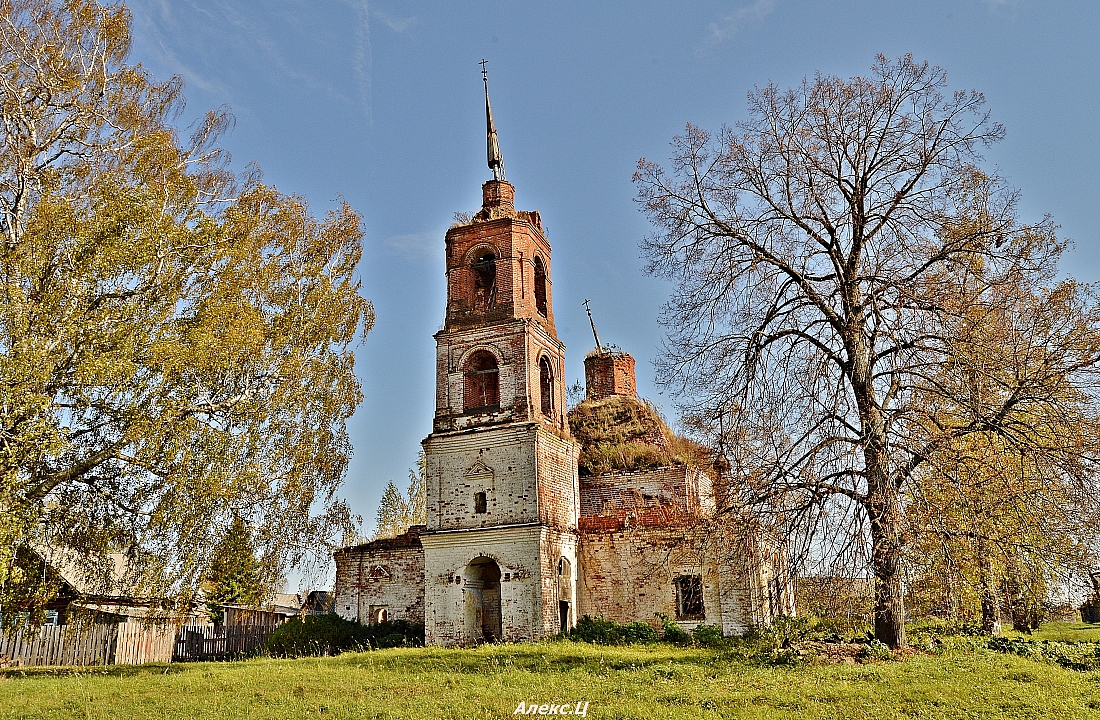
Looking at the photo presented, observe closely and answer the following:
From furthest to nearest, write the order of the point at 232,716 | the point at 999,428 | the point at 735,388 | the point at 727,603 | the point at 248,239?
1. the point at 727,603
2. the point at 248,239
3. the point at 735,388
4. the point at 999,428
5. the point at 232,716

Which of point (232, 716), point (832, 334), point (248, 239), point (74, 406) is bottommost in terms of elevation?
point (232, 716)

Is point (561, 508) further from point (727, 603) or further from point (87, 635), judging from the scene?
point (87, 635)

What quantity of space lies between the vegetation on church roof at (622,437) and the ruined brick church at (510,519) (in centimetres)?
149

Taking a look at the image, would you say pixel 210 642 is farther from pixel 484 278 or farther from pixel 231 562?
pixel 484 278

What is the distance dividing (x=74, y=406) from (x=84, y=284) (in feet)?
5.91

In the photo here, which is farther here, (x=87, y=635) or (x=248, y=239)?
(x=87, y=635)

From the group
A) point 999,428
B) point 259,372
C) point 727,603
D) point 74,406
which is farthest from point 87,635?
point 999,428

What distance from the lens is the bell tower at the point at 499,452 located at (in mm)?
18703

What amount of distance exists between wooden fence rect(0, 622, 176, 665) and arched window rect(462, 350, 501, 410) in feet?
31.6

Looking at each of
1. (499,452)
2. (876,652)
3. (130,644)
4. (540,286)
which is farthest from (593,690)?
(130,644)

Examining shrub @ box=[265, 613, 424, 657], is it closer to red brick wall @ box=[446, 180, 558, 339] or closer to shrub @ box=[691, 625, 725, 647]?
shrub @ box=[691, 625, 725, 647]

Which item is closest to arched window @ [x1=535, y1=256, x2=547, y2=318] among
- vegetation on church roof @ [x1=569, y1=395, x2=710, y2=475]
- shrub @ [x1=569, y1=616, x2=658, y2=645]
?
vegetation on church roof @ [x1=569, y1=395, x2=710, y2=475]

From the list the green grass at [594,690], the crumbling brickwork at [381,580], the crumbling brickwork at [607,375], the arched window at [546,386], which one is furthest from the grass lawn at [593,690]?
the crumbling brickwork at [607,375]

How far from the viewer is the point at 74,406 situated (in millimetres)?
11734
